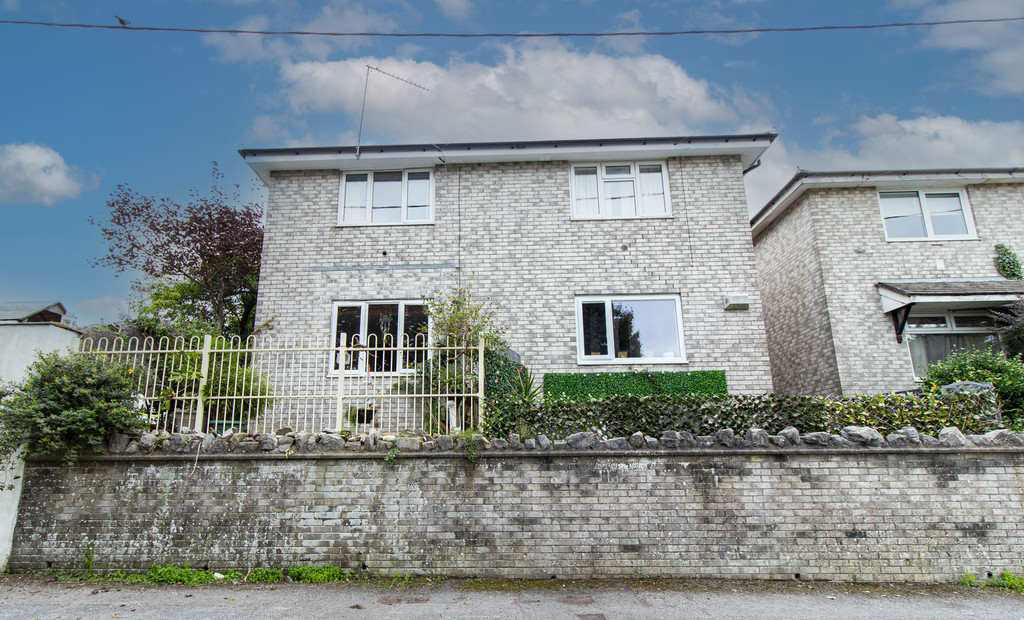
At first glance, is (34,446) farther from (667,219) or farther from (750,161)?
(750,161)

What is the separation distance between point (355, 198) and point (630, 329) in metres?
6.31

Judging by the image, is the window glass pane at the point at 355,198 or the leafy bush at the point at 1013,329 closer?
the leafy bush at the point at 1013,329

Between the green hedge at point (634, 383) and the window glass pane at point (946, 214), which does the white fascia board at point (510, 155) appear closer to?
the window glass pane at point (946, 214)

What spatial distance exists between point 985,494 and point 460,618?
5.90 metres

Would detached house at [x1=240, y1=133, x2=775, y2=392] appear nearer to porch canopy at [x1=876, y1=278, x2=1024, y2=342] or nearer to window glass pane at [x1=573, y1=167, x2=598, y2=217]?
window glass pane at [x1=573, y1=167, x2=598, y2=217]

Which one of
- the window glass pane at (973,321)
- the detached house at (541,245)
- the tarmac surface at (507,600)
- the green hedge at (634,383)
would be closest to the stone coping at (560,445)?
the tarmac surface at (507,600)

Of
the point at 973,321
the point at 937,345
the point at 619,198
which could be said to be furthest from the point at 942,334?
the point at 619,198

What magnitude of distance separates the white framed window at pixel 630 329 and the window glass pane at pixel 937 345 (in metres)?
5.07

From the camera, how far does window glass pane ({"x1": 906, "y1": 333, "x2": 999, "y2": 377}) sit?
1123cm

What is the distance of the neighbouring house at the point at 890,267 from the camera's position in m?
11.0

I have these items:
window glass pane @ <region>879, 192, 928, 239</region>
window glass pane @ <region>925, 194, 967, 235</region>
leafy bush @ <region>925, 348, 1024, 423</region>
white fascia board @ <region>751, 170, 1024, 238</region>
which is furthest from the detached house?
window glass pane @ <region>925, 194, 967, 235</region>

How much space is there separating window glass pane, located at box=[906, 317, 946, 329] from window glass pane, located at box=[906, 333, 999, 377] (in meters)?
0.19

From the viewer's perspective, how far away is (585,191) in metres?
11.6

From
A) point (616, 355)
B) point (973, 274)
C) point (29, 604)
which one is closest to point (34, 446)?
point (29, 604)
